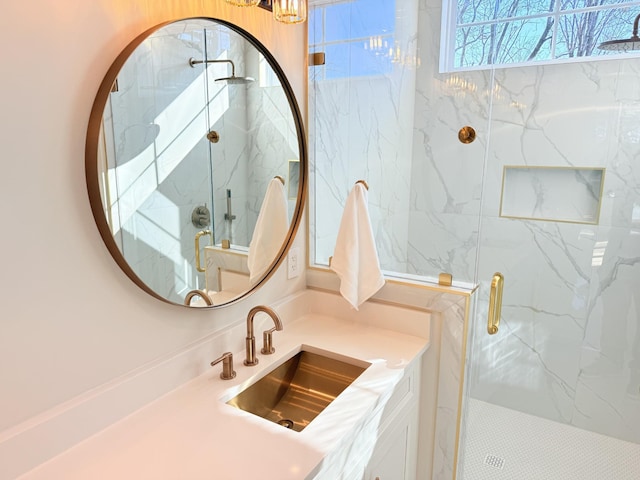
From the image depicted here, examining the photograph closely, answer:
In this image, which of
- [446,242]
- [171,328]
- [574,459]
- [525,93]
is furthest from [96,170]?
[574,459]

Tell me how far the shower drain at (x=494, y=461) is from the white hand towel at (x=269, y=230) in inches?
62.5

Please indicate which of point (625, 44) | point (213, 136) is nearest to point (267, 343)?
point (213, 136)

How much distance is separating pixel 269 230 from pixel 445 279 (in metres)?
0.71

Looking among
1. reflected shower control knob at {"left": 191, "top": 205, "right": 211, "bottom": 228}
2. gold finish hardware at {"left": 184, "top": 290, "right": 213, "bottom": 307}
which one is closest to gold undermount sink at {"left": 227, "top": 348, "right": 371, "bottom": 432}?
gold finish hardware at {"left": 184, "top": 290, "right": 213, "bottom": 307}

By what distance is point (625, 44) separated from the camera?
2207 mm

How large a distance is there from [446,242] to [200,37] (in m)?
1.44

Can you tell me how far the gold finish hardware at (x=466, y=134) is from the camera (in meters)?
2.09

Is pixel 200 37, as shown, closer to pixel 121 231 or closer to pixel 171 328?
pixel 121 231

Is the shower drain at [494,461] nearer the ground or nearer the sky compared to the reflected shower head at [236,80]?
nearer the ground

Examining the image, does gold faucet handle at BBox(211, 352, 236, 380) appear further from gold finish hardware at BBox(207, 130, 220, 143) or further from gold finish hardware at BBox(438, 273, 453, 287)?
gold finish hardware at BBox(438, 273, 453, 287)

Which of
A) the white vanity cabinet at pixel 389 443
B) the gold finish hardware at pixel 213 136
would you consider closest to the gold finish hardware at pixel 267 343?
the white vanity cabinet at pixel 389 443

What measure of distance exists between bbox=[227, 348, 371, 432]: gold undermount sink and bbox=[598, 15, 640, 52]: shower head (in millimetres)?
2036

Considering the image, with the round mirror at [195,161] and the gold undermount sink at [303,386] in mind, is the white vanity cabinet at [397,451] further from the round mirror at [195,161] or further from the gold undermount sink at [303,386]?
the round mirror at [195,161]

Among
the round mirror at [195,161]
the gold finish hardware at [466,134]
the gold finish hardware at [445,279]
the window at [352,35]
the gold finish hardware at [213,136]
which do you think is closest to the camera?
the round mirror at [195,161]
